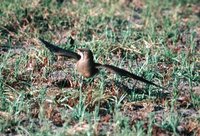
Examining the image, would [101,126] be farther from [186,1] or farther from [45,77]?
[186,1]

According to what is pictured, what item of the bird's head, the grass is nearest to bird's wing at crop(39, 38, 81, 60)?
the bird's head

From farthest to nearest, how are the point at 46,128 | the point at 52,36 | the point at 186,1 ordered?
the point at 186,1, the point at 52,36, the point at 46,128

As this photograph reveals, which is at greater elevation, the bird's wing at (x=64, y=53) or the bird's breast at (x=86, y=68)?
the bird's wing at (x=64, y=53)

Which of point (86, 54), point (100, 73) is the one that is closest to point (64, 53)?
point (86, 54)

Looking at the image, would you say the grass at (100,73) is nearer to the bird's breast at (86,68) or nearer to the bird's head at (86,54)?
the bird's breast at (86,68)

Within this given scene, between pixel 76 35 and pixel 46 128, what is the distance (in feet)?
8.16

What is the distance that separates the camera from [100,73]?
4.50 meters

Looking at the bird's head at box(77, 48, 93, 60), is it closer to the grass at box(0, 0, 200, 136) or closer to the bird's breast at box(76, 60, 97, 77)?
the bird's breast at box(76, 60, 97, 77)

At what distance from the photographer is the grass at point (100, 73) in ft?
12.4

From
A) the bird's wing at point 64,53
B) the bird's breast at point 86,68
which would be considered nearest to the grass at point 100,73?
the bird's breast at point 86,68

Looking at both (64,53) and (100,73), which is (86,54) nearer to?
(64,53)

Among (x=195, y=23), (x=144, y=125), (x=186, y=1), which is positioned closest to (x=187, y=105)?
(x=144, y=125)

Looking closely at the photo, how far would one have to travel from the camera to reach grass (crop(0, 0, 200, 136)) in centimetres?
379

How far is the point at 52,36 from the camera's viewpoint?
5.83m
